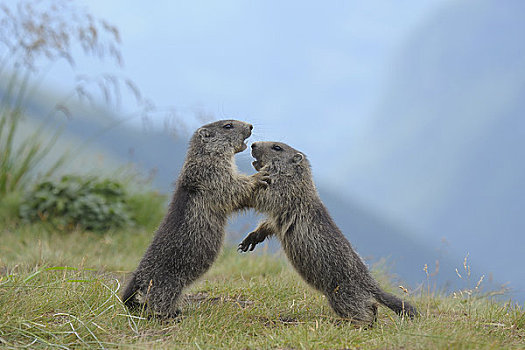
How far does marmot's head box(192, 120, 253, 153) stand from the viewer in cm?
473

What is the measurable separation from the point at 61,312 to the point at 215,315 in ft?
3.88

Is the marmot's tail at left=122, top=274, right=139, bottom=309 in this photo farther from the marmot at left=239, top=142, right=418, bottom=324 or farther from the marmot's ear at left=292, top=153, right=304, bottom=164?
the marmot's ear at left=292, top=153, right=304, bottom=164

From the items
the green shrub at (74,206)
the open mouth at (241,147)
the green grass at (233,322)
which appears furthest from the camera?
the green shrub at (74,206)

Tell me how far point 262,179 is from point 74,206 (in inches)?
216

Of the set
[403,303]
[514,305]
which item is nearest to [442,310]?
[514,305]

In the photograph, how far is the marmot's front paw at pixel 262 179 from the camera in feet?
15.0

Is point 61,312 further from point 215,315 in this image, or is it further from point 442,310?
point 442,310

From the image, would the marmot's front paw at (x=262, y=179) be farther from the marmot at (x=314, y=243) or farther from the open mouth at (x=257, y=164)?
the open mouth at (x=257, y=164)

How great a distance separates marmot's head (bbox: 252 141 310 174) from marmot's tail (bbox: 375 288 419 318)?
4.01 feet

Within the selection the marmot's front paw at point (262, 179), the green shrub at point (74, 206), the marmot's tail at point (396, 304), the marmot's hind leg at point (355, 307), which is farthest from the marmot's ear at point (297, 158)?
the green shrub at point (74, 206)

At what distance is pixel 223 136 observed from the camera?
4812 mm

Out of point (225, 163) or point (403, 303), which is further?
point (225, 163)

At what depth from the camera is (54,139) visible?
411 inches

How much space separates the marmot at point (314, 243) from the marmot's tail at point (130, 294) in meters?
1.17
